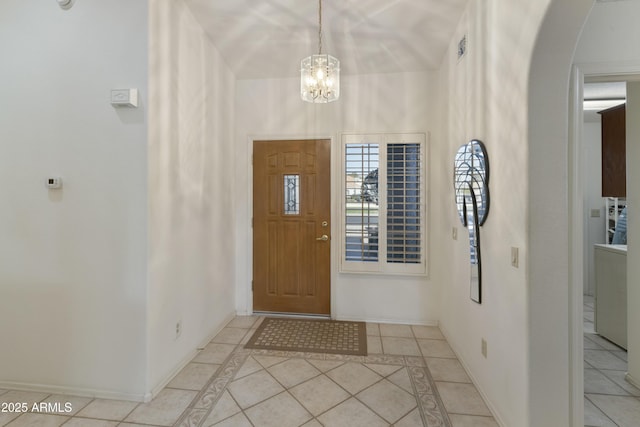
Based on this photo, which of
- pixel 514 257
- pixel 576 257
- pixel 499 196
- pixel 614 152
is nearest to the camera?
pixel 576 257

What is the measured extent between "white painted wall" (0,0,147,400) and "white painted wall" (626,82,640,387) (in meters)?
3.51

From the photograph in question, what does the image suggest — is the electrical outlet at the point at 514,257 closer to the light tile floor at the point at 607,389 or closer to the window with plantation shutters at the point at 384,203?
the light tile floor at the point at 607,389

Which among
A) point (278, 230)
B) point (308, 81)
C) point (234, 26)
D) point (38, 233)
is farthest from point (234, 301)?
point (234, 26)

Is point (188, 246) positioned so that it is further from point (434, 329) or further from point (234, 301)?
point (434, 329)

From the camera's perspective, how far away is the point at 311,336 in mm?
2988

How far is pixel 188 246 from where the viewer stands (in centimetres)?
253

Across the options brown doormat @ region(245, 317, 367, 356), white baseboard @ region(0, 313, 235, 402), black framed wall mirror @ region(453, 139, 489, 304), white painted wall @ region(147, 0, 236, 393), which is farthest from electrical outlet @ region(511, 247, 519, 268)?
white baseboard @ region(0, 313, 235, 402)

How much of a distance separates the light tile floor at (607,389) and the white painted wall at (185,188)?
288cm

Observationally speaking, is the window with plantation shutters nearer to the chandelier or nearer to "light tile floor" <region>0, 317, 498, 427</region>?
"light tile floor" <region>0, 317, 498, 427</region>

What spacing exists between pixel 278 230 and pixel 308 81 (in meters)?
1.84

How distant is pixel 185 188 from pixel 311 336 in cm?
186

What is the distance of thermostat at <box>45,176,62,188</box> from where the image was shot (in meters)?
2.03

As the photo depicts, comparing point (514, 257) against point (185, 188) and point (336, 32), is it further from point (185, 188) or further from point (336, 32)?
point (185, 188)

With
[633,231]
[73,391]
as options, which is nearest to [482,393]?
[633,231]
